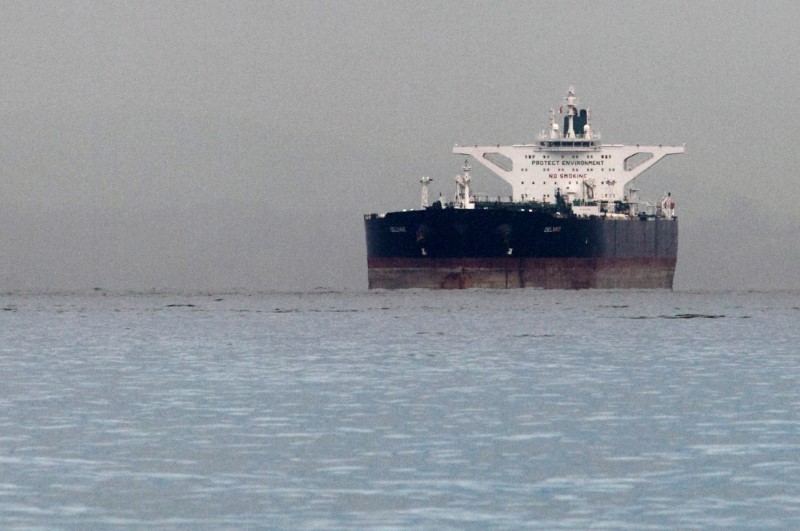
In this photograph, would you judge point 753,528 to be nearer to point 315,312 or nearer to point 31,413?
point 31,413

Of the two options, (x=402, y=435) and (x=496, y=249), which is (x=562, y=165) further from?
(x=402, y=435)

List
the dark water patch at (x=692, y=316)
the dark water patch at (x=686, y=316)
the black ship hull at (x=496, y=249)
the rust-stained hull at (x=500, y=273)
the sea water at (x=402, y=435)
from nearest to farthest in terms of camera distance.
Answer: the sea water at (x=402, y=435), the dark water patch at (x=686, y=316), the dark water patch at (x=692, y=316), the black ship hull at (x=496, y=249), the rust-stained hull at (x=500, y=273)

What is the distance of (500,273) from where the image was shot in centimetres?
9106

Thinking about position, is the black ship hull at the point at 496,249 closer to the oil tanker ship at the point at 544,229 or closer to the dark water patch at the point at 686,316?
the oil tanker ship at the point at 544,229

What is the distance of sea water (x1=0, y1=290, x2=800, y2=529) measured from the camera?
14.2 metres

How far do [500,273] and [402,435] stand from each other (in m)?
71.6

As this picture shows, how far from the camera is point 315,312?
74.4m

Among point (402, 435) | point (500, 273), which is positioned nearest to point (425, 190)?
point (500, 273)

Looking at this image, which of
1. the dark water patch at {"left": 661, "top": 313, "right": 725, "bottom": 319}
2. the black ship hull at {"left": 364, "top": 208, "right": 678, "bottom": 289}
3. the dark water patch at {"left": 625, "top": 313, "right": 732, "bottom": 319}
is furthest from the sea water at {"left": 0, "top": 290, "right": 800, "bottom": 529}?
the black ship hull at {"left": 364, "top": 208, "right": 678, "bottom": 289}

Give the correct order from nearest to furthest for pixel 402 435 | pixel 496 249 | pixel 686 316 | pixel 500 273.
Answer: pixel 402 435 < pixel 686 316 < pixel 496 249 < pixel 500 273

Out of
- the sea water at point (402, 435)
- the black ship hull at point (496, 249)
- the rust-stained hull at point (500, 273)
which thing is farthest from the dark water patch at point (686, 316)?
the rust-stained hull at point (500, 273)

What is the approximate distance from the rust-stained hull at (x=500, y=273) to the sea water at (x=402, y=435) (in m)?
48.2

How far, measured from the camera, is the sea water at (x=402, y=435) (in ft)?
46.5

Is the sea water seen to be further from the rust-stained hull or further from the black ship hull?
the rust-stained hull
